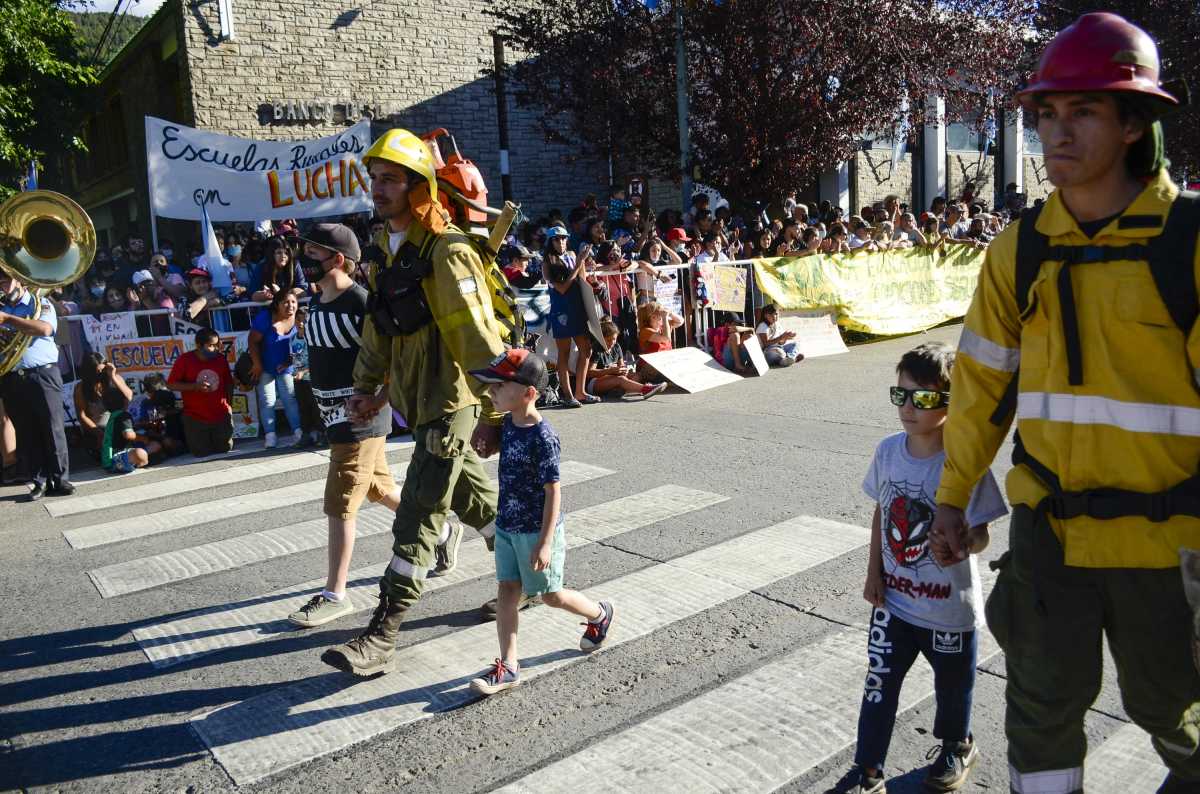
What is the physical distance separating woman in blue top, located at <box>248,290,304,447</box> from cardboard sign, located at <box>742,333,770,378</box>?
17.9ft

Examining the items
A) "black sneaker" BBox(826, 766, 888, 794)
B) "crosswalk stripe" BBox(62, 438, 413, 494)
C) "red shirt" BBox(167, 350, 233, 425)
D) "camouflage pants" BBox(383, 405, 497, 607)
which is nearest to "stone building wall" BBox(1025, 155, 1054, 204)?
"crosswalk stripe" BBox(62, 438, 413, 494)

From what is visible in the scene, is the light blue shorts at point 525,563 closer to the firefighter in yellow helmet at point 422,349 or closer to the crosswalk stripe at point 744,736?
the firefighter in yellow helmet at point 422,349

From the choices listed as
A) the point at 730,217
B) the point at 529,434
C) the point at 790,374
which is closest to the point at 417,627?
the point at 529,434

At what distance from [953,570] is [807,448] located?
509 cm

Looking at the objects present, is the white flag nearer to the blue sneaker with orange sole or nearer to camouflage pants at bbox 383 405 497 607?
camouflage pants at bbox 383 405 497 607

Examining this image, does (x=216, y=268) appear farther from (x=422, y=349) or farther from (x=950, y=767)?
(x=950, y=767)

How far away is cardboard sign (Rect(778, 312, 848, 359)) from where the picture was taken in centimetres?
1384

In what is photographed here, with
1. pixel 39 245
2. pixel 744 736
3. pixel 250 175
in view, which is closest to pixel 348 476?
pixel 744 736

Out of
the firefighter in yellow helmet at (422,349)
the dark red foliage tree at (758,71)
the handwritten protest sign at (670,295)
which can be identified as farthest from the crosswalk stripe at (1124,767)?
the dark red foliage tree at (758,71)

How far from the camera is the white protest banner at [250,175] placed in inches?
508

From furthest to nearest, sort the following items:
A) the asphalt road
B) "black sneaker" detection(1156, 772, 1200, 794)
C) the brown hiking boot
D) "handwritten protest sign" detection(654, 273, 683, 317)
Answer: "handwritten protest sign" detection(654, 273, 683, 317)
the brown hiking boot
the asphalt road
"black sneaker" detection(1156, 772, 1200, 794)

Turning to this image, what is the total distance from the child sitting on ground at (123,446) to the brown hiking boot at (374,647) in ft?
19.3

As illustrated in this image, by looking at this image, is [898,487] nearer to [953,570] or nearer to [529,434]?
[953,570]

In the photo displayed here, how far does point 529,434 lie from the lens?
3.73 metres
